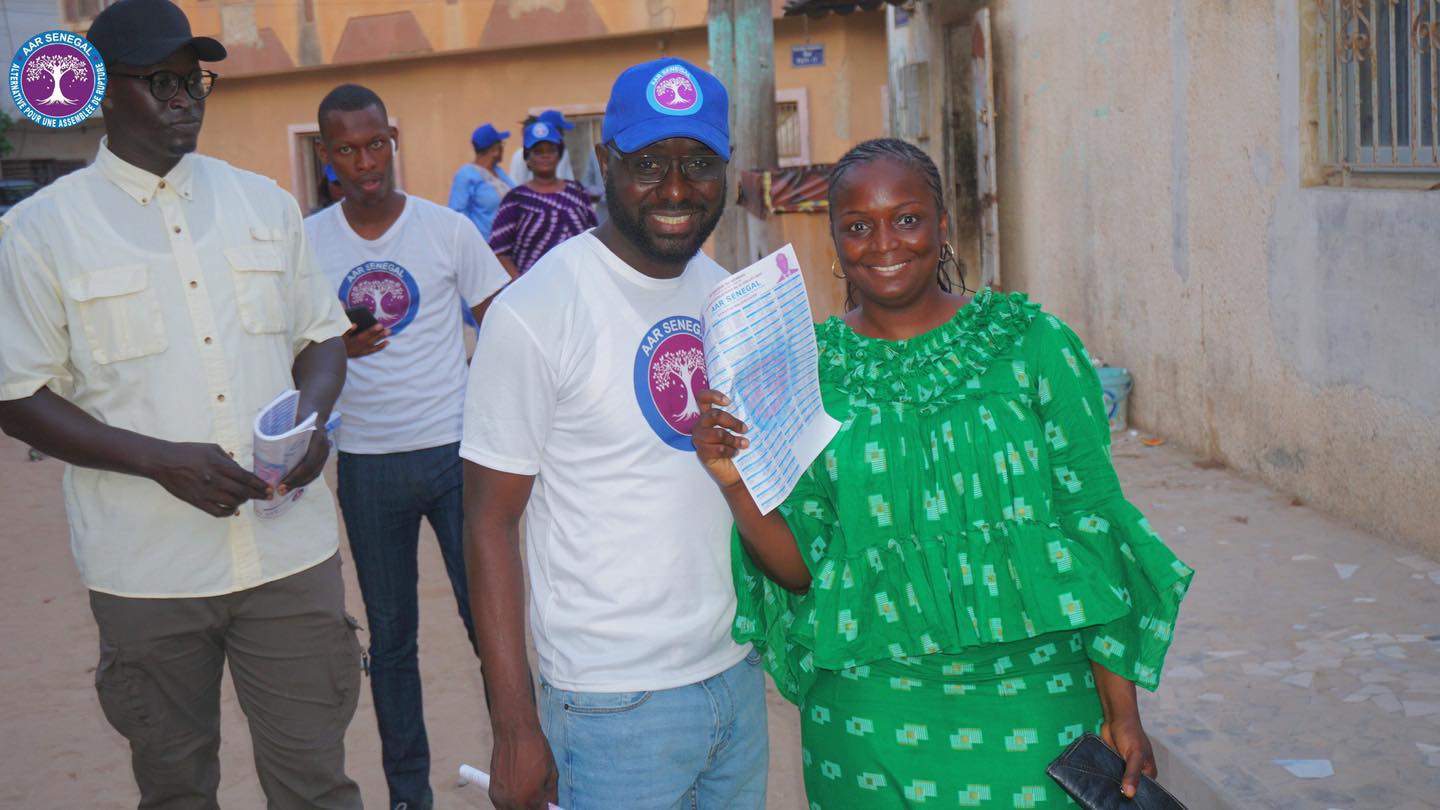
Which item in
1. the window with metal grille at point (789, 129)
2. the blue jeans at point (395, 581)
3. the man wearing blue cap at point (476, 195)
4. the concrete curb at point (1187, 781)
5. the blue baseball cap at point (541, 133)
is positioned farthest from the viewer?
the window with metal grille at point (789, 129)

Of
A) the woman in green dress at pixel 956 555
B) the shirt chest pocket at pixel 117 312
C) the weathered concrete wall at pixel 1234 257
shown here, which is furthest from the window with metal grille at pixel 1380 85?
the shirt chest pocket at pixel 117 312

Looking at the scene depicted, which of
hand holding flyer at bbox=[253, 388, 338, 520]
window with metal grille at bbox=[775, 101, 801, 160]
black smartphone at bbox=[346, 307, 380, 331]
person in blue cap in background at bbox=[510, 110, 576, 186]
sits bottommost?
hand holding flyer at bbox=[253, 388, 338, 520]

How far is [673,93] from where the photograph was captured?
97.9 inches

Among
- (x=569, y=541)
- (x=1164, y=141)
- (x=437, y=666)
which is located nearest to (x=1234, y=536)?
(x=1164, y=141)

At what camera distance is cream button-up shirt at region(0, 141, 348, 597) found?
303 centimetres

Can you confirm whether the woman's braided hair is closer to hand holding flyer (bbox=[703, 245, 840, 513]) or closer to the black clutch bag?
hand holding flyer (bbox=[703, 245, 840, 513])

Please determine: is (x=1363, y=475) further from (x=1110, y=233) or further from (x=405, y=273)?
(x=405, y=273)

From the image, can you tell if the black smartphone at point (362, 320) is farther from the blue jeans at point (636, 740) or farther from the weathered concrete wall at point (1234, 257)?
the weathered concrete wall at point (1234, 257)

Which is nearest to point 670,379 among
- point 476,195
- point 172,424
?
point 172,424

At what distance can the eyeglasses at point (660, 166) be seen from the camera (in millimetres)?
2525

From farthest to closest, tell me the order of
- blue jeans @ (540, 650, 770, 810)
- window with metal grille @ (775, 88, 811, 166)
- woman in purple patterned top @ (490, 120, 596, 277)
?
window with metal grille @ (775, 88, 811, 166), woman in purple patterned top @ (490, 120, 596, 277), blue jeans @ (540, 650, 770, 810)

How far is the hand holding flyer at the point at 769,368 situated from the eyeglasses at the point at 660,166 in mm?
309

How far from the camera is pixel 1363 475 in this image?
20.0ft

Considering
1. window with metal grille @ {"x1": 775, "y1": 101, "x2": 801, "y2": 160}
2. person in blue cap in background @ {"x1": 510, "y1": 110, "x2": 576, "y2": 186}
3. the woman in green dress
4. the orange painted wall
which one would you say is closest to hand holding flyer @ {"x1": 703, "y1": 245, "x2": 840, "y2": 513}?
the woman in green dress
